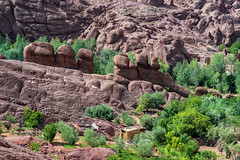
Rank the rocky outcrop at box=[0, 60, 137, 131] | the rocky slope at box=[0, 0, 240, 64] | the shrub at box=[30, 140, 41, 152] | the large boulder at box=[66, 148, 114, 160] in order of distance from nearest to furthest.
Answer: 1. the shrub at box=[30, 140, 41, 152]
2. the large boulder at box=[66, 148, 114, 160]
3. the rocky outcrop at box=[0, 60, 137, 131]
4. the rocky slope at box=[0, 0, 240, 64]

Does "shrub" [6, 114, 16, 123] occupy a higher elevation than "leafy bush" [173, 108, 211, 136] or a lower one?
higher

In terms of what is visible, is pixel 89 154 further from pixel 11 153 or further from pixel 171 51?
pixel 171 51

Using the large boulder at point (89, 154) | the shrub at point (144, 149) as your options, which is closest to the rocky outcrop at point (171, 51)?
the shrub at point (144, 149)

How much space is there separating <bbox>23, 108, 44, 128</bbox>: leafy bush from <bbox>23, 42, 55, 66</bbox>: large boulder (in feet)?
47.2

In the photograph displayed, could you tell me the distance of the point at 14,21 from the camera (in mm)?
72562

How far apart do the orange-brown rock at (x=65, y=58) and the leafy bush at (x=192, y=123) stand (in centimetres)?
1779

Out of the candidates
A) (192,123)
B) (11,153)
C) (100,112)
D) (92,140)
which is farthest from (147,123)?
(11,153)

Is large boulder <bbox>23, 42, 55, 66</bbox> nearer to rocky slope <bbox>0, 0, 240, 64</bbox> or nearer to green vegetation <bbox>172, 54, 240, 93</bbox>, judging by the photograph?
green vegetation <bbox>172, 54, 240, 93</bbox>

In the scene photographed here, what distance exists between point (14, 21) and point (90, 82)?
54341 mm

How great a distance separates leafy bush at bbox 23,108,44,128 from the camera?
19.0 meters

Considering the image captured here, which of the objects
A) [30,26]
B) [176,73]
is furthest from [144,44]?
[30,26]

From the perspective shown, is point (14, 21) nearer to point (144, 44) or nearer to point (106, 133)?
point (144, 44)

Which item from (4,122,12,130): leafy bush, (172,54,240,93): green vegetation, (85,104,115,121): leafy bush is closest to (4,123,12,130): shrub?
(4,122,12,130): leafy bush

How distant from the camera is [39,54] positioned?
108 feet
